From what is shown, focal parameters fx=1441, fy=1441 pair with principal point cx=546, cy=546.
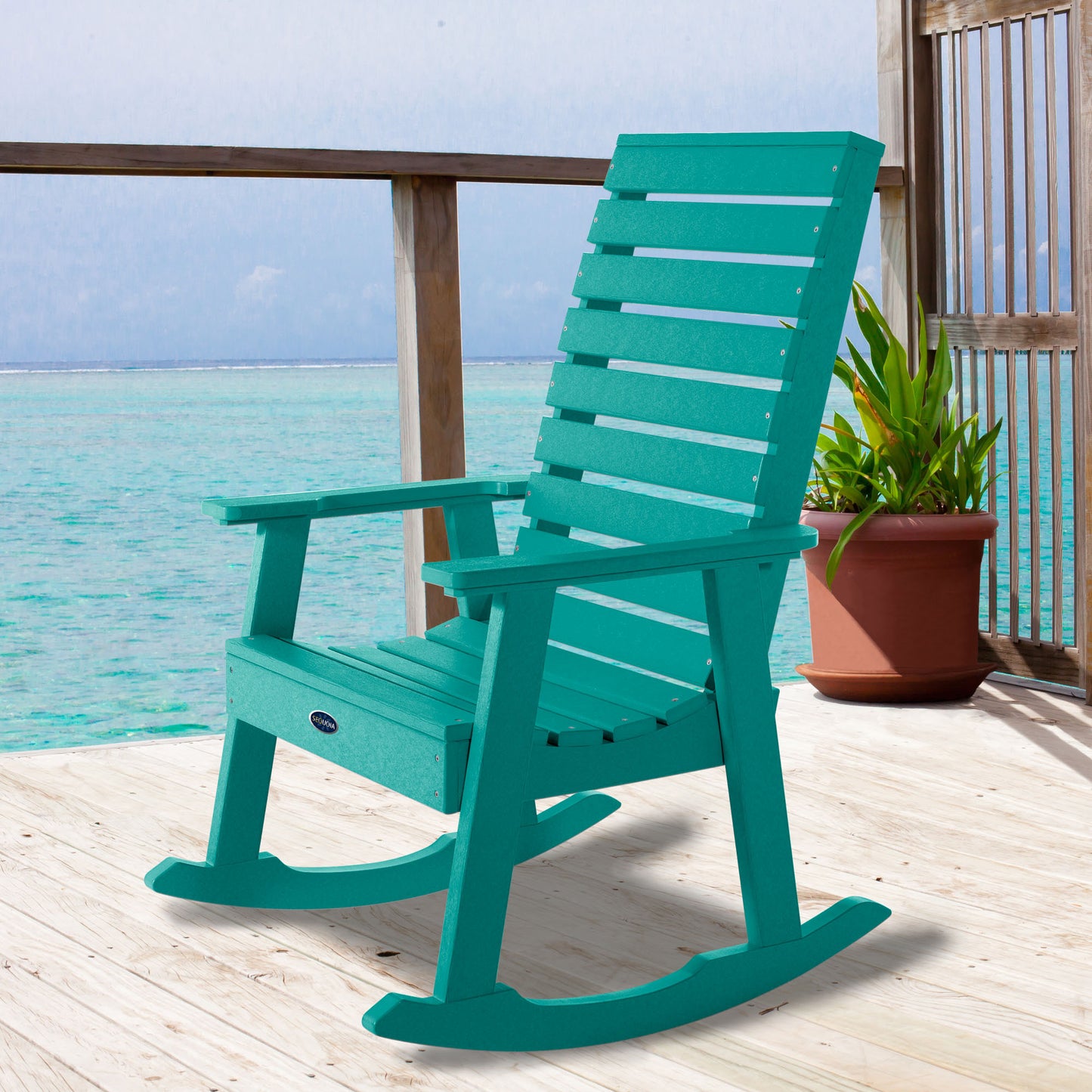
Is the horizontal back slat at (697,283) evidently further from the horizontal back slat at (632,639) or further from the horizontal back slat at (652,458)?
the horizontal back slat at (632,639)

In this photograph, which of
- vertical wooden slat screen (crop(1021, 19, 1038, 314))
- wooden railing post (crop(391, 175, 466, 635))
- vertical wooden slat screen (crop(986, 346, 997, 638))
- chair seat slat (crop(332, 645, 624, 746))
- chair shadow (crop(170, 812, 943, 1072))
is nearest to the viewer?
chair seat slat (crop(332, 645, 624, 746))

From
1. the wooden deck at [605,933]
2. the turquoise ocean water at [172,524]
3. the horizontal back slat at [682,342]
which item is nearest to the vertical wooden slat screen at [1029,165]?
the wooden deck at [605,933]

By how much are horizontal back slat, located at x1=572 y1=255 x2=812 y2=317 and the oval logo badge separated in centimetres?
68

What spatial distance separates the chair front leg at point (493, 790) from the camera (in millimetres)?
1383

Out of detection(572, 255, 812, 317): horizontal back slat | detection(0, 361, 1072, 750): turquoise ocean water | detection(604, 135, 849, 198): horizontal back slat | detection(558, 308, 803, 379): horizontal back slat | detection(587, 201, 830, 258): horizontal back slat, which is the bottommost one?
detection(0, 361, 1072, 750): turquoise ocean water

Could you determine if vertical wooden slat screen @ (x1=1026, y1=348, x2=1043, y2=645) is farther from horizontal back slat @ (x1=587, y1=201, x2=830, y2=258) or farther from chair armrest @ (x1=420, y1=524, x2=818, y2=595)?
chair armrest @ (x1=420, y1=524, x2=818, y2=595)

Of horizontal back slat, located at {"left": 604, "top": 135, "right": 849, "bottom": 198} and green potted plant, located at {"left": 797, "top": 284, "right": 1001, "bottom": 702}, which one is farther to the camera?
green potted plant, located at {"left": 797, "top": 284, "right": 1001, "bottom": 702}

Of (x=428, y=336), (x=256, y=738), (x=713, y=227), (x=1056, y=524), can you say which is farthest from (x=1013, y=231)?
(x=256, y=738)

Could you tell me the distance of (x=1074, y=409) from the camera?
9.34 feet

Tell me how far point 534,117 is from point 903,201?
2531cm

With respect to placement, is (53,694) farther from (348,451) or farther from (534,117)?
(534,117)

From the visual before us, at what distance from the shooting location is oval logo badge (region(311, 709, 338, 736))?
1534mm

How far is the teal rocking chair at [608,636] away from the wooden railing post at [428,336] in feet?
1.82

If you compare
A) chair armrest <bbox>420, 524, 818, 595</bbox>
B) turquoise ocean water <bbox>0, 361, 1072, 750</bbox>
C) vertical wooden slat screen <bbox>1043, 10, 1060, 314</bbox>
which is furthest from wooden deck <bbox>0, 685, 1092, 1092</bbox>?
turquoise ocean water <bbox>0, 361, 1072, 750</bbox>
